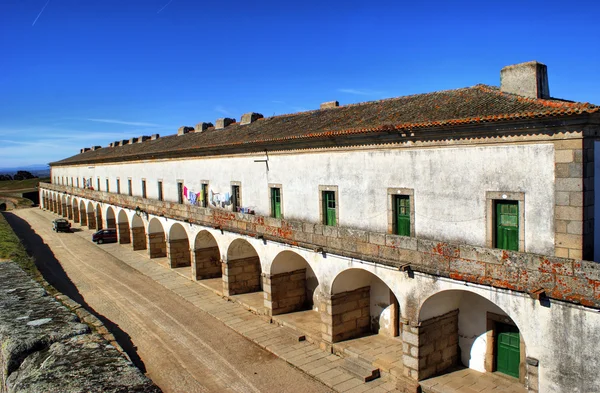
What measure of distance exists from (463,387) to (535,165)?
714 centimetres

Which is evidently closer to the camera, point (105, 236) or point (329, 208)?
point (329, 208)

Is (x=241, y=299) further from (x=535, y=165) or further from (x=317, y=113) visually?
(x=535, y=165)

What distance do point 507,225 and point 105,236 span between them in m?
36.9

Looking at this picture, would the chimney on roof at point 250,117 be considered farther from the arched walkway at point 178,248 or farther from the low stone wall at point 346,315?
the low stone wall at point 346,315

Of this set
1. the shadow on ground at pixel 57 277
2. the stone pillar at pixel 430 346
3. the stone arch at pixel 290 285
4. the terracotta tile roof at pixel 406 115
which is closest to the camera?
the terracotta tile roof at pixel 406 115

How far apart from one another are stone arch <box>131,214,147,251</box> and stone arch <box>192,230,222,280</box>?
38.5 feet

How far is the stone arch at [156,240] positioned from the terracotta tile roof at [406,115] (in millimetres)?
7413

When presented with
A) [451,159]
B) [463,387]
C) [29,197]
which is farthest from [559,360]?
[29,197]

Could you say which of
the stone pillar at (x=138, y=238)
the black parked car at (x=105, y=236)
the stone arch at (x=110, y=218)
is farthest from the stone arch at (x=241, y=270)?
the stone arch at (x=110, y=218)

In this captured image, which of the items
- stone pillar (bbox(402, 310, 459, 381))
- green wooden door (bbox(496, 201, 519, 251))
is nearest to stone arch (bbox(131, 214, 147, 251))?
stone pillar (bbox(402, 310, 459, 381))

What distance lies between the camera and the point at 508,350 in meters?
14.9

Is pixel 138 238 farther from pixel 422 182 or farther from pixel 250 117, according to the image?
pixel 422 182

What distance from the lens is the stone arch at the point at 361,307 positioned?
701 inches

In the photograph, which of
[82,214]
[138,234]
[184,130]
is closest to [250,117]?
[184,130]
